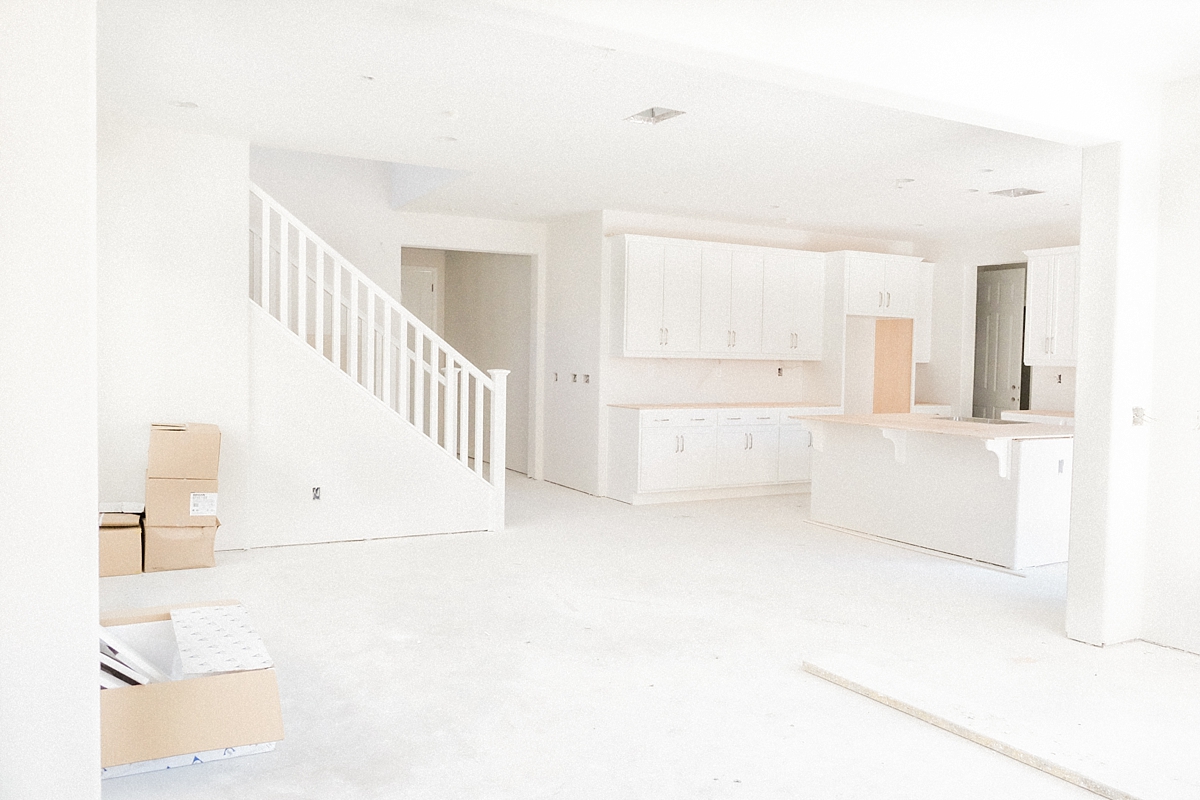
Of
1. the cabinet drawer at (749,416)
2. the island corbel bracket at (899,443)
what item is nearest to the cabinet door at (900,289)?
the cabinet drawer at (749,416)

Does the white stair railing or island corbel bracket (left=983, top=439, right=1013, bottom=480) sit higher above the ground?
the white stair railing

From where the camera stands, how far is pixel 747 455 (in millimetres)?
8203

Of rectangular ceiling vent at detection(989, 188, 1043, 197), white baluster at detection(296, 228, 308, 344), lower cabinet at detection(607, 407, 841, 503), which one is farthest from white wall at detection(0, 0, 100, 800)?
rectangular ceiling vent at detection(989, 188, 1043, 197)

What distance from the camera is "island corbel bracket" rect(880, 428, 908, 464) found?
20.3 feet

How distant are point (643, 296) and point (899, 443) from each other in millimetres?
2703

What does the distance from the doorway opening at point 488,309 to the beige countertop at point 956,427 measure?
3625mm

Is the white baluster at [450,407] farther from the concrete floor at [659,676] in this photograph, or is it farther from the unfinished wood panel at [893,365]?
the unfinished wood panel at [893,365]

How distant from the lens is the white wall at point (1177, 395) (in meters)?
4.02

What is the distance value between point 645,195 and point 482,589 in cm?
377

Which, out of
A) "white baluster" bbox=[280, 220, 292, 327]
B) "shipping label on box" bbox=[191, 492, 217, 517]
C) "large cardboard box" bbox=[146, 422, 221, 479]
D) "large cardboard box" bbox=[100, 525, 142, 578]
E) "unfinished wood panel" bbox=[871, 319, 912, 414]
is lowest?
"large cardboard box" bbox=[100, 525, 142, 578]

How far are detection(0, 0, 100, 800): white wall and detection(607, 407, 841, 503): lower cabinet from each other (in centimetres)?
592

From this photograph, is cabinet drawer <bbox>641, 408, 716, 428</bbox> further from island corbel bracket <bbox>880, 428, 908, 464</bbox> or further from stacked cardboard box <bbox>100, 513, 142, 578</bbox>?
stacked cardboard box <bbox>100, 513, 142, 578</bbox>

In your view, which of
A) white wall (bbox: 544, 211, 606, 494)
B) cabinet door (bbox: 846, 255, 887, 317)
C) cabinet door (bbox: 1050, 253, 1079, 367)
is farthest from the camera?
cabinet door (bbox: 846, 255, 887, 317)

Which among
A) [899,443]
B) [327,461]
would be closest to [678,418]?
[899,443]
